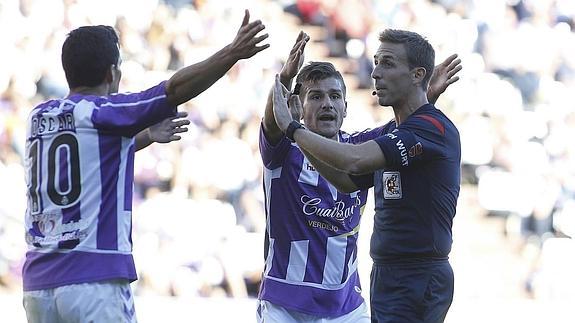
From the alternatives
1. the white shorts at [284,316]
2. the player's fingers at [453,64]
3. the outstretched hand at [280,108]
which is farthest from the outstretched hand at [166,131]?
the player's fingers at [453,64]

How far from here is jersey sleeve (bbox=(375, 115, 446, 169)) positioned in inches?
180

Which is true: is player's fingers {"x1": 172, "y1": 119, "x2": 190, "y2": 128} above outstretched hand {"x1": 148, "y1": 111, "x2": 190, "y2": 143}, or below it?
above

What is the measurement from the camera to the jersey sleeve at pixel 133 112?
429cm

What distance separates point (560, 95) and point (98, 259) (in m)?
8.54

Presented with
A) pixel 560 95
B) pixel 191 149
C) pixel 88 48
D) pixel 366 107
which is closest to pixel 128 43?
pixel 191 149

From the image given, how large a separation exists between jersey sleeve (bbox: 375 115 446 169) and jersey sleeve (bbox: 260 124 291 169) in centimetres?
92

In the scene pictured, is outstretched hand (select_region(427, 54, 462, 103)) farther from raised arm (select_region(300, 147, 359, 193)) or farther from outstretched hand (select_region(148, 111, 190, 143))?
outstretched hand (select_region(148, 111, 190, 143))

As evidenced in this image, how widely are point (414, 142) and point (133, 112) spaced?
1153 mm

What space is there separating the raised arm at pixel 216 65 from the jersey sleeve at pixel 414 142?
0.72 meters

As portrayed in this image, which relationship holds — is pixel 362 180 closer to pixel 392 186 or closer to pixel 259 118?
pixel 392 186

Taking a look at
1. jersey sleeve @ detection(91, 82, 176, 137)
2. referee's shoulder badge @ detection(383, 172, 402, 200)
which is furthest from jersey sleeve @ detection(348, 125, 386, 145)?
jersey sleeve @ detection(91, 82, 176, 137)

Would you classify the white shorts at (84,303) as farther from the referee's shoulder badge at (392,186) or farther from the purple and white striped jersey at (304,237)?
the purple and white striped jersey at (304,237)

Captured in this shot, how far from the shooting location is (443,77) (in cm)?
556

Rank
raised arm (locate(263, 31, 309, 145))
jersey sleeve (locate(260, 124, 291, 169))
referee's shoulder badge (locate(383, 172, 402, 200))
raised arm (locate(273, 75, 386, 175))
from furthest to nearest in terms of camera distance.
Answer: jersey sleeve (locate(260, 124, 291, 169)) < raised arm (locate(263, 31, 309, 145)) < referee's shoulder badge (locate(383, 172, 402, 200)) < raised arm (locate(273, 75, 386, 175))
